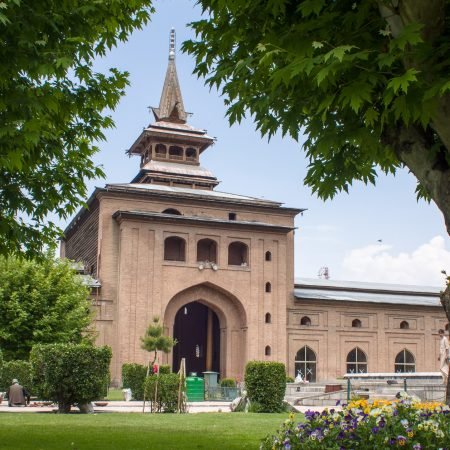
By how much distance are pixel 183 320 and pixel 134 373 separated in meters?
18.3

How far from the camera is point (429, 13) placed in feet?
18.8

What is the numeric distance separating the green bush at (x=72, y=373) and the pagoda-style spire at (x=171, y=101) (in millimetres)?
33245

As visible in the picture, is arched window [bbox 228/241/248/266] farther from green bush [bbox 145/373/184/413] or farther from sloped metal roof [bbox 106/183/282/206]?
green bush [bbox 145/373/184/413]

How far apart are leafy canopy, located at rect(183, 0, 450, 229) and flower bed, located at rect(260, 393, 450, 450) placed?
1.91 meters

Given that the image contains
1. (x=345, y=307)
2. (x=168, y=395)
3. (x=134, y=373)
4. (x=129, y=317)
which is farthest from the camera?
(x=345, y=307)

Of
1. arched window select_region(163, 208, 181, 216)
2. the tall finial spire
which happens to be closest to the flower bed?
arched window select_region(163, 208, 181, 216)

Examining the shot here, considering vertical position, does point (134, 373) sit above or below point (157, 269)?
below

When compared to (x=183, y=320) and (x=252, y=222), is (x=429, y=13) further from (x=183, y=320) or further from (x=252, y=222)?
(x=183, y=320)

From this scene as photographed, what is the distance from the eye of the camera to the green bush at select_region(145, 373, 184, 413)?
18891 millimetres

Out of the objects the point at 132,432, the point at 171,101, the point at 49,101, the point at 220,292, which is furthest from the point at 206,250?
the point at 49,101

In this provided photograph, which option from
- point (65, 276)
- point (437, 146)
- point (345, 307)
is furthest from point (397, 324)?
point (437, 146)

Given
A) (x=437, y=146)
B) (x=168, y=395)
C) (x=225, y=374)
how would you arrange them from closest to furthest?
(x=437, y=146)
(x=168, y=395)
(x=225, y=374)

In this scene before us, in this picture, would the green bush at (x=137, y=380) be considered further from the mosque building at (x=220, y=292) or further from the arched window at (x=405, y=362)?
the arched window at (x=405, y=362)

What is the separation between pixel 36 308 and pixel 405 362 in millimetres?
24081
